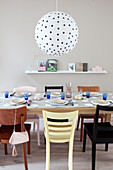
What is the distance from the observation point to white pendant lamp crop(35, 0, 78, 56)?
1.93m

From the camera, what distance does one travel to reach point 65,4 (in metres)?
3.73

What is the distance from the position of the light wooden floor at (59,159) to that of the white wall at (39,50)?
5.87 ft

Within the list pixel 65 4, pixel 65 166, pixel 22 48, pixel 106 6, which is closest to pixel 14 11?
pixel 22 48

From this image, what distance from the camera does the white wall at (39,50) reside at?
371 cm

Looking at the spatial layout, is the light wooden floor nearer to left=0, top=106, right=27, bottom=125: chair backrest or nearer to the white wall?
left=0, top=106, right=27, bottom=125: chair backrest

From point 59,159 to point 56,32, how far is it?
1.48 m

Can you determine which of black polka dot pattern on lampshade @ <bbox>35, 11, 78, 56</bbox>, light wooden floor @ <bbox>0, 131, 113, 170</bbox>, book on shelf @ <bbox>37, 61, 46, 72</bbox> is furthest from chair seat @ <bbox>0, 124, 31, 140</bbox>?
book on shelf @ <bbox>37, 61, 46, 72</bbox>

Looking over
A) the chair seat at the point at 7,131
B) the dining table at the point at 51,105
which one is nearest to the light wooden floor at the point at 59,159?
the chair seat at the point at 7,131

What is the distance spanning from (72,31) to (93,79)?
2183mm

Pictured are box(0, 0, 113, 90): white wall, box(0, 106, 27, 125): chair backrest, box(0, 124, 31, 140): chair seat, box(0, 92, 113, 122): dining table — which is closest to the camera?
box(0, 106, 27, 125): chair backrest

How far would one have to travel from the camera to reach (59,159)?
2.16 metres

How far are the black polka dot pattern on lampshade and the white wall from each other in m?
1.87

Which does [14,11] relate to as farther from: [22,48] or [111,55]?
[111,55]

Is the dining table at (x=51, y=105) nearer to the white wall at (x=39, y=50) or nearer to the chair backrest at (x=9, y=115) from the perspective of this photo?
the chair backrest at (x=9, y=115)
